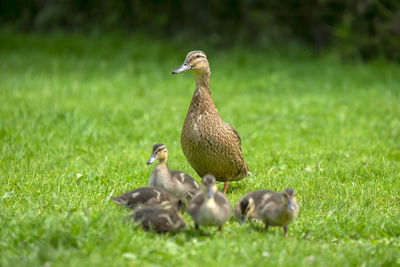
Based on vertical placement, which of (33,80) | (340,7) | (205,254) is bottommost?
(205,254)

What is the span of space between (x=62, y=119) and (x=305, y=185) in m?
4.64

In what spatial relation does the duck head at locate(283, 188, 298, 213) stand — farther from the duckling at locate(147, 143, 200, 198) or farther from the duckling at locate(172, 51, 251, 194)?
the duckling at locate(172, 51, 251, 194)

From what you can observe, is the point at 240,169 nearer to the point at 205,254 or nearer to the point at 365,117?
the point at 205,254

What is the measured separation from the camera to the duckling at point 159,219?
4.60m

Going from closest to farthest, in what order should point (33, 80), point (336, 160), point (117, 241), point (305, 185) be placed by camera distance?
point (117, 241)
point (305, 185)
point (336, 160)
point (33, 80)

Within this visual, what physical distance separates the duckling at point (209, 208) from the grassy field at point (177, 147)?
148 millimetres

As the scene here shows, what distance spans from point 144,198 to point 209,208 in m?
0.81

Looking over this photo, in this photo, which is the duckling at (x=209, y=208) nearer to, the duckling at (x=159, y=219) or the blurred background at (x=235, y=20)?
the duckling at (x=159, y=219)

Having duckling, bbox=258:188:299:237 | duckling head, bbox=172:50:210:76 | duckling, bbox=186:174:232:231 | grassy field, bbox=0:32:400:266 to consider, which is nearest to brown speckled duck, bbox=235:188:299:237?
duckling, bbox=258:188:299:237

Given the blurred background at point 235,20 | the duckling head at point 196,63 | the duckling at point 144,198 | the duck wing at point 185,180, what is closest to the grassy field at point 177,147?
the duckling at point 144,198

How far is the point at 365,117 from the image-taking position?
10484 millimetres

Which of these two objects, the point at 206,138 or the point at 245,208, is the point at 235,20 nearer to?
the point at 206,138

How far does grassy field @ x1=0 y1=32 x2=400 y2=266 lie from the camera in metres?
4.28

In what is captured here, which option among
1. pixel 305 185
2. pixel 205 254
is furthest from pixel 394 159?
pixel 205 254
